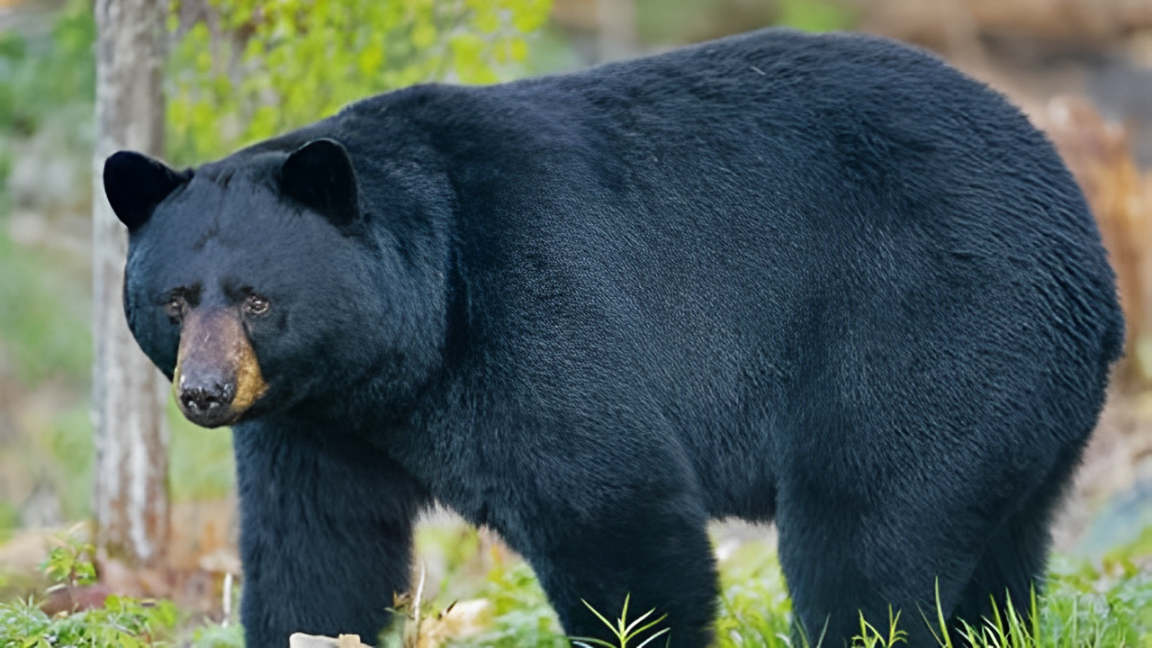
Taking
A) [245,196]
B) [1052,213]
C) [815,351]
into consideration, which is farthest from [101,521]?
[1052,213]

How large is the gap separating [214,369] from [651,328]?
3.89ft

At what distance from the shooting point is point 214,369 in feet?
10.2

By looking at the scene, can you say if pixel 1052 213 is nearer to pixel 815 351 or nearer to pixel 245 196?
pixel 815 351

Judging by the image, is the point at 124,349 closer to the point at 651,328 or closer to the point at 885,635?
the point at 651,328

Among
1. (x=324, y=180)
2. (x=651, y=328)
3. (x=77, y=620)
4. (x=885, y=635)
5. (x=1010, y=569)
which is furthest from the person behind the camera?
(x=1010, y=569)

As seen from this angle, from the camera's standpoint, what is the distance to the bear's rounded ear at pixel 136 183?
336 cm

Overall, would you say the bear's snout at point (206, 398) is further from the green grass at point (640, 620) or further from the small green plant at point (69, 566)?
the small green plant at point (69, 566)

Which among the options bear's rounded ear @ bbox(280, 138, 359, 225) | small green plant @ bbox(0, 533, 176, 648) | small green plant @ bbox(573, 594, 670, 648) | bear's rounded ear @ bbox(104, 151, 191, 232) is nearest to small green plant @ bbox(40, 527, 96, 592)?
small green plant @ bbox(0, 533, 176, 648)

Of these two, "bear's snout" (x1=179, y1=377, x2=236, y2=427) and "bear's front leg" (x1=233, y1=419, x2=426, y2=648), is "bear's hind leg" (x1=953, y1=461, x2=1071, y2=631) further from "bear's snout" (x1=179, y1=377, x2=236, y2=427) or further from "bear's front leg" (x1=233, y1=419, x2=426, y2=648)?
"bear's snout" (x1=179, y1=377, x2=236, y2=427)

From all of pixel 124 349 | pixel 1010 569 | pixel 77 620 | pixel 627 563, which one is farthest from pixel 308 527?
pixel 124 349

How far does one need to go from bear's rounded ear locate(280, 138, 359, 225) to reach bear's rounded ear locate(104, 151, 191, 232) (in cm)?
31

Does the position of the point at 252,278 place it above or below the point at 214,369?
above

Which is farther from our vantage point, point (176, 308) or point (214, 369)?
point (176, 308)

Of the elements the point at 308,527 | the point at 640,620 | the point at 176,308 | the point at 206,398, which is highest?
the point at 176,308
